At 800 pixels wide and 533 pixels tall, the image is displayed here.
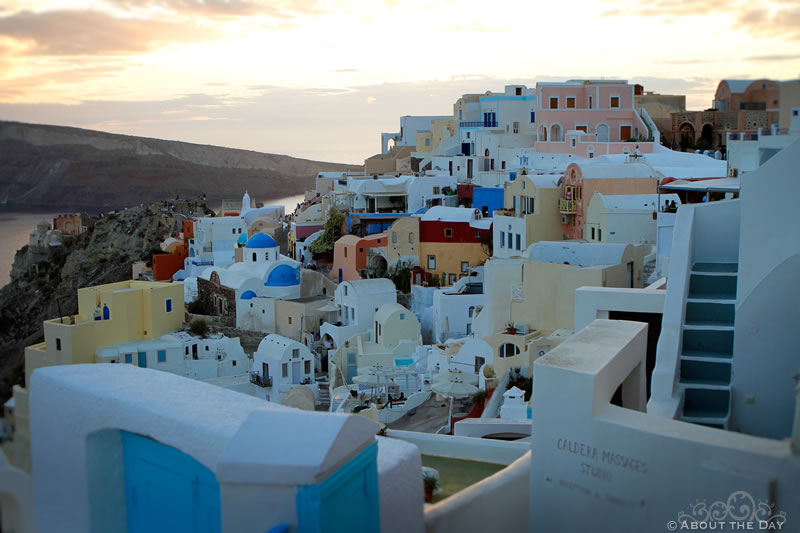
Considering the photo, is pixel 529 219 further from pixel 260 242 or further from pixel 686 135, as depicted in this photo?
pixel 686 135

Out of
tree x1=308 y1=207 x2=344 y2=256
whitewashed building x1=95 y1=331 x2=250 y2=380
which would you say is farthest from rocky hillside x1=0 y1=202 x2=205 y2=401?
whitewashed building x1=95 y1=331 x2=250 y2=380

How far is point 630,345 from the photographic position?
494 centimetres

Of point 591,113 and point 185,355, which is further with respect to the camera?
point 591,113

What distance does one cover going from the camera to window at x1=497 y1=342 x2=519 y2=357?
12.7m

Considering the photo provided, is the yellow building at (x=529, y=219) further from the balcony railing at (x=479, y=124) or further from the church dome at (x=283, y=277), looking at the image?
the balcony railing at (x=479, y=124)

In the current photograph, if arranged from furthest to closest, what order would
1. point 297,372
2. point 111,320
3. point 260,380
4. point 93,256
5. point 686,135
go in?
1. point 93,256
2. point 686,135
3. point 297,372
4. point 260,380
5. point 111,320

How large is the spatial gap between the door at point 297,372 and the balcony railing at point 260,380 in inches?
18.4

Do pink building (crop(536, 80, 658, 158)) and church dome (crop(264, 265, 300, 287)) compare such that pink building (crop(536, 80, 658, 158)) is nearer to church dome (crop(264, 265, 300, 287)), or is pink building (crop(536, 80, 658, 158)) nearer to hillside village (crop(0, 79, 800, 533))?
hillside village (crop(0, 79, 800, 533))

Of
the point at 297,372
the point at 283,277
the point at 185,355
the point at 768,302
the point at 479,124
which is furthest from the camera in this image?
the point at 479,124

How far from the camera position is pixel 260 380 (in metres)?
16.4

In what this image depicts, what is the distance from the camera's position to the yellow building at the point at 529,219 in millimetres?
17312

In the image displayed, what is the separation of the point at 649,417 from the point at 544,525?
0.79 m

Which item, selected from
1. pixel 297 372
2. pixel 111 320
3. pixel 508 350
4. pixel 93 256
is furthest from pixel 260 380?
pixel 93 256

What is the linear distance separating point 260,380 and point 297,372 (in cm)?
73
